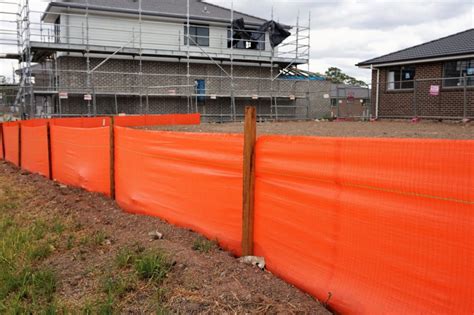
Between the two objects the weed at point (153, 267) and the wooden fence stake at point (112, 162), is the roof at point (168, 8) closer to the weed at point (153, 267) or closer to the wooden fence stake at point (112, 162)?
the wooden fence stake at point (112, 162)

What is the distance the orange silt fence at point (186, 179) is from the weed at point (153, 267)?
2.38 feet

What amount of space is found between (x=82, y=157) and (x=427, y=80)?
760 inches

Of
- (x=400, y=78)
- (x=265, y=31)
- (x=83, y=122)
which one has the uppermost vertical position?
(x=265, y=31)

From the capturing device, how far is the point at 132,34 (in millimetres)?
28500

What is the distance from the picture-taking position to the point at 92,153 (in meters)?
7.54

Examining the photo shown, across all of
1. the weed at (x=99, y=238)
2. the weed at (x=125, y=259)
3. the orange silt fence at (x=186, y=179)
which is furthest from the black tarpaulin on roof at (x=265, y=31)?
the weed at (x=125, y=259)

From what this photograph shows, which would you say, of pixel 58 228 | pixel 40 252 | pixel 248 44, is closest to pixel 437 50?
pixel 248 44

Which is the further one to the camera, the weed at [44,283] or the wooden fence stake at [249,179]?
the wooden fence stake at [249,179]

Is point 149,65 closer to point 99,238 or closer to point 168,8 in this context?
point 168,8

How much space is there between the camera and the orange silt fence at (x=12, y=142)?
39.6 ft

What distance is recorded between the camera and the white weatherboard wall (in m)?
27.0

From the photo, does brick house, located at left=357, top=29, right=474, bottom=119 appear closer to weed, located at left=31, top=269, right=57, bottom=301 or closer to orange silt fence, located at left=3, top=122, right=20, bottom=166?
orange silt fence, located at left=3, top=122, right=20, bottom=166

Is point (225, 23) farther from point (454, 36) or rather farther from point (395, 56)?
point (454, 36)

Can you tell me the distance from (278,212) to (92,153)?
4.86 metres
